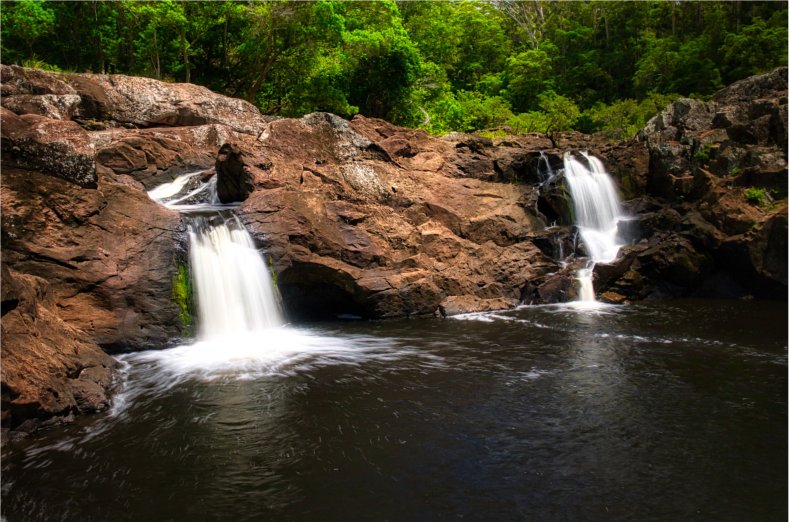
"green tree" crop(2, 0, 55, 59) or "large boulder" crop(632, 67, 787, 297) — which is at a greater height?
"green tree" crop(2, 0, 55, 59)

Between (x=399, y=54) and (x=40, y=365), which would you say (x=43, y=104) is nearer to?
(x=40, y=365)

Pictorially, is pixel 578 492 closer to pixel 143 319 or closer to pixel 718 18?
pixel 143 319

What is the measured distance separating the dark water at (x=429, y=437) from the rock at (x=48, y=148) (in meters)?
3.65

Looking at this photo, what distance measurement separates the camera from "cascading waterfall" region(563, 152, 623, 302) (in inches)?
603

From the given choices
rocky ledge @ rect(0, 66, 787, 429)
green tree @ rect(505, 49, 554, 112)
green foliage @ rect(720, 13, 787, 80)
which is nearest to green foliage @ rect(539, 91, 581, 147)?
green tree @ rect(505, 49, 554, 112)

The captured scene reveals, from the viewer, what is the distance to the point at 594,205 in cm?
1631

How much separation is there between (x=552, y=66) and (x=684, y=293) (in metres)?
26.8

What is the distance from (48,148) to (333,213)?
569 centimetres

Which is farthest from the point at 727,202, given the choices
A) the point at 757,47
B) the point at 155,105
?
the point at 155,105

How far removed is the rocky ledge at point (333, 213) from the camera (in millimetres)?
9109

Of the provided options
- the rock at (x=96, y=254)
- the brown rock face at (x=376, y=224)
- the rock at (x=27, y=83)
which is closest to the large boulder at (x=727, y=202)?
the brown rock face at (x=376, y=224)

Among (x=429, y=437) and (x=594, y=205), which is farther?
(x=594, y=205)

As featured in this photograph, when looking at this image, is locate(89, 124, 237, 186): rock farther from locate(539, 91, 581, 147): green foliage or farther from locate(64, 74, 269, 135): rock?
locate(539, 91, 581, 147): green foliage

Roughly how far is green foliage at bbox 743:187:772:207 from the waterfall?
40.9 ft
